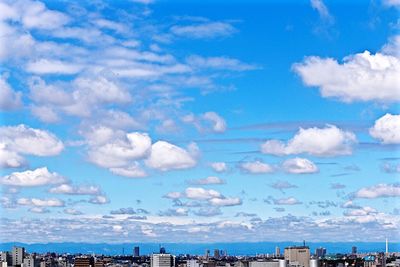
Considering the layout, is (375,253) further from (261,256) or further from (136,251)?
(136,251)

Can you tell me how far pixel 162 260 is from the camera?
27.2 metres

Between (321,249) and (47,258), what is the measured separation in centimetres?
1081

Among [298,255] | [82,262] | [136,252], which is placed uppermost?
[136,252]

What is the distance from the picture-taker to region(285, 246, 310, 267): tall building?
83.5 ft

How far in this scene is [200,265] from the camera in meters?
26.5

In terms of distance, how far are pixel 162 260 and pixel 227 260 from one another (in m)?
3.78

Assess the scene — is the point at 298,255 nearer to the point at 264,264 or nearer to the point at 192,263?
the point at 264,264

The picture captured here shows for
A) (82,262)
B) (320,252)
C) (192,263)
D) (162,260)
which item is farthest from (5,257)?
(320,252)

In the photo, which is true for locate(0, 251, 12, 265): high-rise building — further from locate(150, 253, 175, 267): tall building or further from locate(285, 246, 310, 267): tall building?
locate(285, 246, 310, 267): tall building

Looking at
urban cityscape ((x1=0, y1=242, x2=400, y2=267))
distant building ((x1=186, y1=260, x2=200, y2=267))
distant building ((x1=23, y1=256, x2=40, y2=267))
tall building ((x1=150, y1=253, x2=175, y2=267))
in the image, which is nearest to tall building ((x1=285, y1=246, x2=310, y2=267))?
urban cityscape ((x1=0, y1=242, x2=400, y2=267))

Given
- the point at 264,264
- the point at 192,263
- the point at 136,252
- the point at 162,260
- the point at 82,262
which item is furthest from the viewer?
the point at 136,252

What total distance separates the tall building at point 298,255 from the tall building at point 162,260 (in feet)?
14.3

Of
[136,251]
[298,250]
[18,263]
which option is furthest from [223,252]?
[18,263]

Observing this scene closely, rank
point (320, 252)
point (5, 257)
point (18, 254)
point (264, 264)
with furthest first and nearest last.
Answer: point (320, 252), point (264, 264), point (18, 254), point (5, 257)
